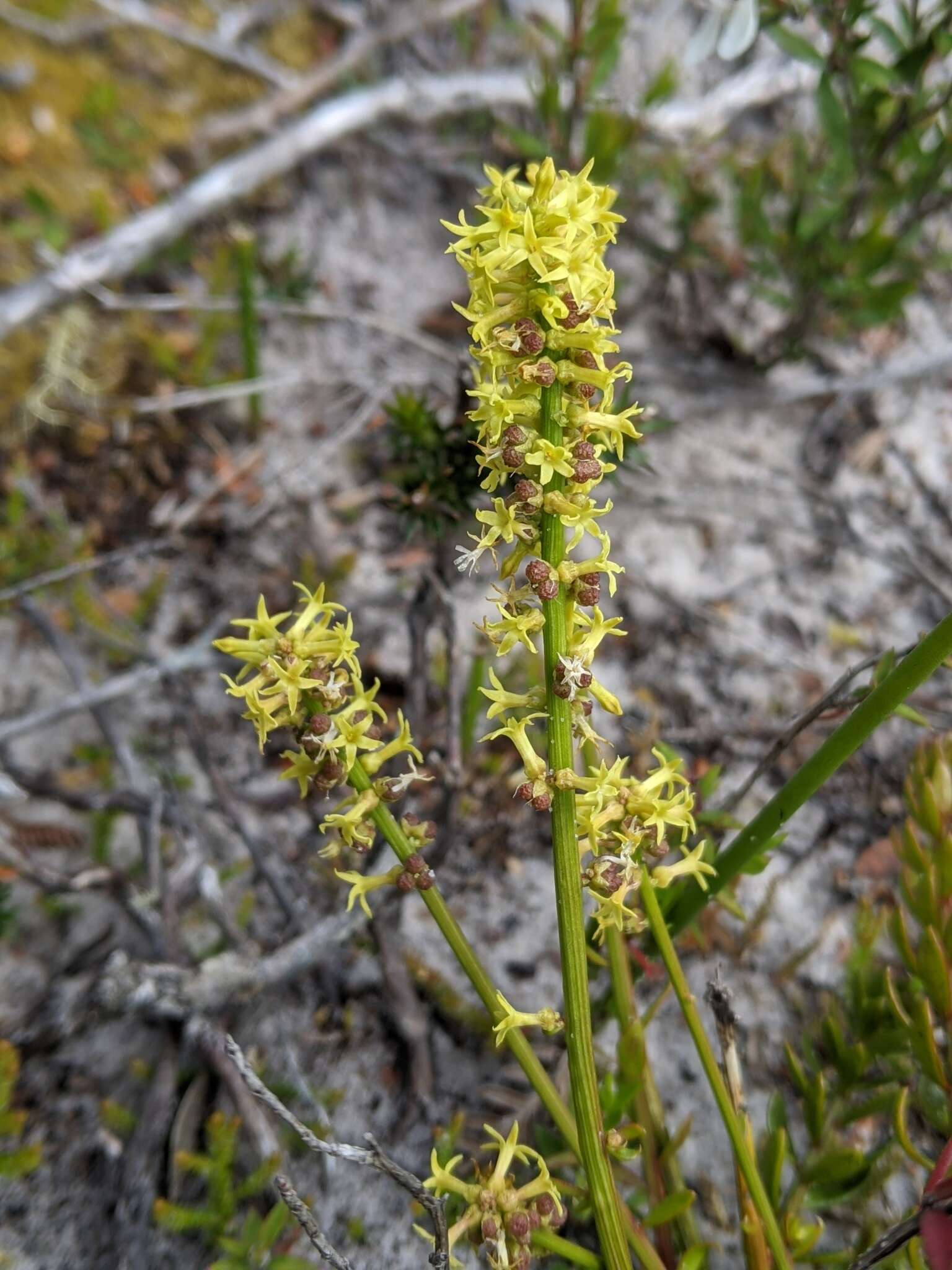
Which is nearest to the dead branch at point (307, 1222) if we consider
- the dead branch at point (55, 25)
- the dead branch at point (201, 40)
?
the dead branch at point (201, 40)

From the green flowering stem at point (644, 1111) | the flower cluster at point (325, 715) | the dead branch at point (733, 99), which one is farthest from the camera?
the dead branch at point (733, 99)

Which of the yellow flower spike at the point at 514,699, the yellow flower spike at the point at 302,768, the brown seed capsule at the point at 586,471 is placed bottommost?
the yellow flower spike at the point at 302,768

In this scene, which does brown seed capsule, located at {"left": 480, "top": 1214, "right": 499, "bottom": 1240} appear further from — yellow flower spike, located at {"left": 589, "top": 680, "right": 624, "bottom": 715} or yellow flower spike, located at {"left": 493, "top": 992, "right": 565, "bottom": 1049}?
yellow flower spike, located at {"left": 589, "top": 680, "right": 624, "bottom": 715}

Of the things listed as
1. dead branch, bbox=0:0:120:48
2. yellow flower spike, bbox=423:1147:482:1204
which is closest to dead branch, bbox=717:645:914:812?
yellow flower spike, bbox=423:1147:482:1204

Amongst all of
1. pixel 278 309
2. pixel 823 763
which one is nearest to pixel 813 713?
pixel 823 763

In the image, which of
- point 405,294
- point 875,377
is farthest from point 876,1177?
point 405,294

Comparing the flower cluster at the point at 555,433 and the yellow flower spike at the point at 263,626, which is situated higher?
the flower cluster at the point at 555,433

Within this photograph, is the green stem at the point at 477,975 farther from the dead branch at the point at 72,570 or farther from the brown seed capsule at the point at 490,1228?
the dead branch at the point at 72,570
